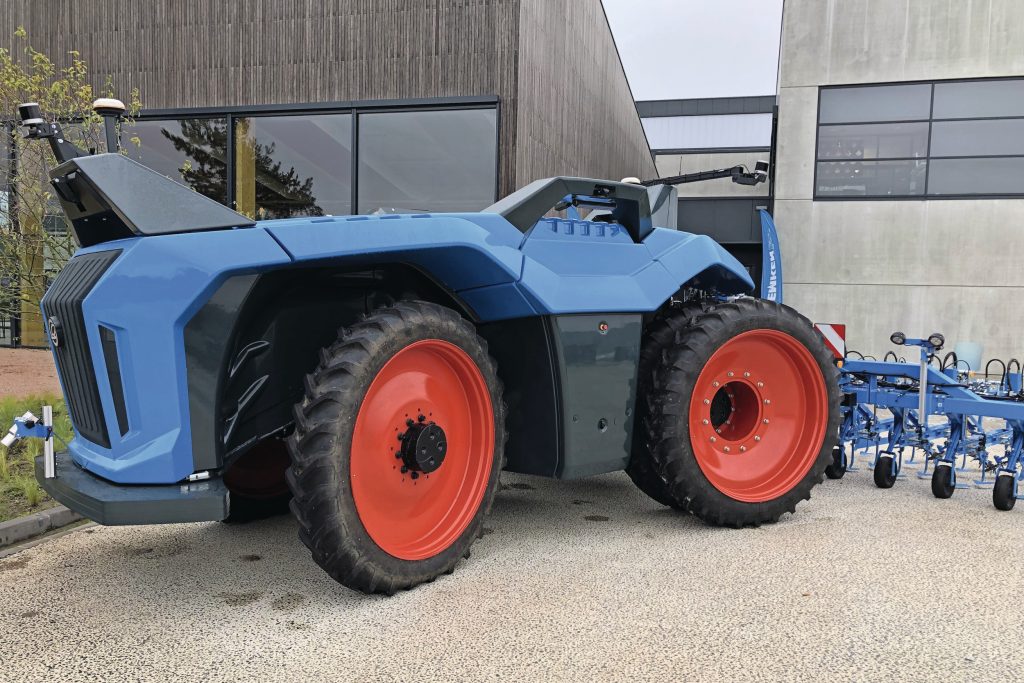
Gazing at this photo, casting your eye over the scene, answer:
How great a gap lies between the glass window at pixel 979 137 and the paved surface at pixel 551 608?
37.9 ft

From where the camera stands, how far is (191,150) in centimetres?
1016

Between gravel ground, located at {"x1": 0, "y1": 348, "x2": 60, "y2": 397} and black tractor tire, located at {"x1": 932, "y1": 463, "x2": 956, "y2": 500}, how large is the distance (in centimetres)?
661

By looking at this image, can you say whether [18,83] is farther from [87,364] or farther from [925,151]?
[925,151]

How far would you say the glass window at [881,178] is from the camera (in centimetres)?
1319

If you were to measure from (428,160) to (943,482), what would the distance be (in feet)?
22.5

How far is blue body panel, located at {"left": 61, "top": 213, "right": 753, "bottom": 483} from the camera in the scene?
2250 mm

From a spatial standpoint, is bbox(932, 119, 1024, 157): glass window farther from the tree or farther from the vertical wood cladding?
the tree

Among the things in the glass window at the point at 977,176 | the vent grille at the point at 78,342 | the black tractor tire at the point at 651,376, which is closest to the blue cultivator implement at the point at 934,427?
the black tractor tire at the point at 651,376

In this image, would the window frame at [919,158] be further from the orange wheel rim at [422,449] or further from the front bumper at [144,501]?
the front bumper at [144,501]

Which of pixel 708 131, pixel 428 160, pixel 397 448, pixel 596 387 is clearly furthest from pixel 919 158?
pixel 708 131

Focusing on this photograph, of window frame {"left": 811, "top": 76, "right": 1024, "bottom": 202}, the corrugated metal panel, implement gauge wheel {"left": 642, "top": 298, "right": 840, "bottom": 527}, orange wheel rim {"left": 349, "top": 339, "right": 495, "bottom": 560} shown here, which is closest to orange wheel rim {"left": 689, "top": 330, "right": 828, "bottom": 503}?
implement gauge wheel {"left": 642, "top": 298, "right": 840, "bottom": 527}

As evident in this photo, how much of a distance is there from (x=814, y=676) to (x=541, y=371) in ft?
4.79

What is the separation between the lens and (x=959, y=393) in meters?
4.37

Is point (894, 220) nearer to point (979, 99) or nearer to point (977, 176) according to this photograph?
point (977, 176)
